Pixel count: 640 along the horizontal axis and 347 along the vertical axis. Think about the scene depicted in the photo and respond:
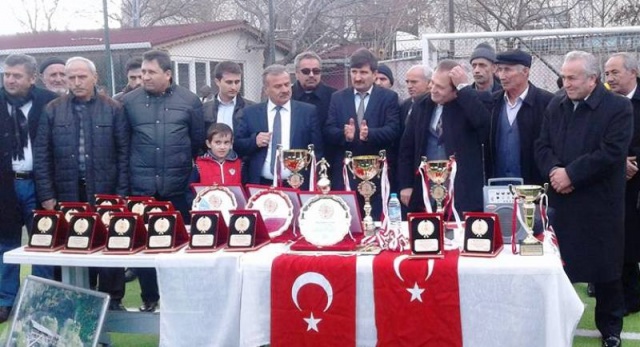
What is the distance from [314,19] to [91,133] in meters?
11.1

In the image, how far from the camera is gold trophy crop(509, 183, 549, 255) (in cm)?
335

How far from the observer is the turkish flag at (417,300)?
10.8 ft

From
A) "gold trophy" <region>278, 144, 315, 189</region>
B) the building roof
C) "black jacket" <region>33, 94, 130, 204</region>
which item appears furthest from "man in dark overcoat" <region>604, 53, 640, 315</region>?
the building roof

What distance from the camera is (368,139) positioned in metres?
5.03

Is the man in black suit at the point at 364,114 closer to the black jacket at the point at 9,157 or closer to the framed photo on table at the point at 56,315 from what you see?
the black jacket at the point at 9,157

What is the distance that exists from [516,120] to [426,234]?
1.58 metres

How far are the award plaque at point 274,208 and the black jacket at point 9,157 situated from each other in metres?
1.86

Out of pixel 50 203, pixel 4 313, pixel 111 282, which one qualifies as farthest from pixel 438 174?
pixel 4 313

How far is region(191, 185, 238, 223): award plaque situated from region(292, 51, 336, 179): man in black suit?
1539 millimetres

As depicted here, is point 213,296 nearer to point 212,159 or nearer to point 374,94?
point 212,159

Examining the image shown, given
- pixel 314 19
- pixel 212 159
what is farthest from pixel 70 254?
pixel 314 19

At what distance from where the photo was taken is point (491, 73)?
19.2 ft

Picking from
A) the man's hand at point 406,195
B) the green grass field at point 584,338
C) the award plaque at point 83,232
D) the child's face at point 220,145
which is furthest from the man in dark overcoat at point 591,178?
the award plaque at point 83,232

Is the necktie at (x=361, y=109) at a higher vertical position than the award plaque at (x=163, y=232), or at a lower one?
higher
